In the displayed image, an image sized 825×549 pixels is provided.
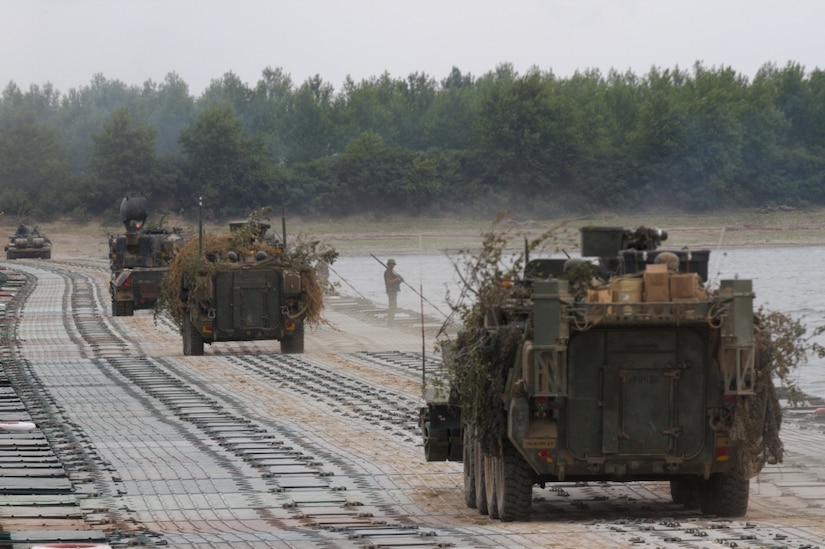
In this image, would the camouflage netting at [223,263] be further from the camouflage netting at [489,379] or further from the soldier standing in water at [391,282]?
the camouflage netting at [489,379]

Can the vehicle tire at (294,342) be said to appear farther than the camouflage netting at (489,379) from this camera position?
Yes

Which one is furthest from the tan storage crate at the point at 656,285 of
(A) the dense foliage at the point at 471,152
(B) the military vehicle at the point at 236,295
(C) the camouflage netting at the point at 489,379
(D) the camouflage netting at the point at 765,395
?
(A) the dense foliage at the point at 471,152

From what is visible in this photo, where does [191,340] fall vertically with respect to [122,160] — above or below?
below

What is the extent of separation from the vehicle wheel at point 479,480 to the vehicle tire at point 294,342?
619 inches

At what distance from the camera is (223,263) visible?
91.4 ft

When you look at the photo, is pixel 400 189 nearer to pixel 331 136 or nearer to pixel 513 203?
pixel 513 203

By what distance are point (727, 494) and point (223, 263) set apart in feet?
54.2

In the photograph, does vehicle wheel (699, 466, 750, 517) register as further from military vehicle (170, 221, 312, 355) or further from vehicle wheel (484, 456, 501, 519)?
military vehicle (170, 221, 312, 355)

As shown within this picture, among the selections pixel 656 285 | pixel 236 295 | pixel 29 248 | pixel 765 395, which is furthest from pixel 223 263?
pixel 29 248

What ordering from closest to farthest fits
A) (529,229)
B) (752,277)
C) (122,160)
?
(752,277) < (529,229) < (122,160)

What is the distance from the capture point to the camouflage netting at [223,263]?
91.1 feet

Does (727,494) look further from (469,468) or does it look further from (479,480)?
(469,468)

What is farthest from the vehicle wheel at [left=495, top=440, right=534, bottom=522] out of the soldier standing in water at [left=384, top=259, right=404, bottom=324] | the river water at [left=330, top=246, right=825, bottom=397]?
the soldier standing in water at [left=384, top=259, right=404, bottom=324]

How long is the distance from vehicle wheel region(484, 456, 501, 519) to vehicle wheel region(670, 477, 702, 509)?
1.36 meters
